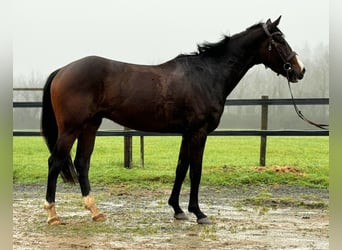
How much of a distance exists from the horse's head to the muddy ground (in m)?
1.58

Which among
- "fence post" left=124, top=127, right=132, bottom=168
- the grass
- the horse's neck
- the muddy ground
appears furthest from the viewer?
"fence post" left=124, top=127, right=132, bottom=168

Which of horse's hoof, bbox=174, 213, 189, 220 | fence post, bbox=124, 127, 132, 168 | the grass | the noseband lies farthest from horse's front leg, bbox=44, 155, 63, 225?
fence post, bbox=124, 127, 132, 168

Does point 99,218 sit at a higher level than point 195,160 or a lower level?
lower

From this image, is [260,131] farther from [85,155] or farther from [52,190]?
[52,190]

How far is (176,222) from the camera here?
448cm

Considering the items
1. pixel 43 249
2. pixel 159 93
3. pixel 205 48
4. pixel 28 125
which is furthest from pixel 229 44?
pixel 28 125

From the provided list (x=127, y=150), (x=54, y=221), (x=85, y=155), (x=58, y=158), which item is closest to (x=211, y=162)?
(x=127, y=150)

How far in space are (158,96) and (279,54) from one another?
1.44m

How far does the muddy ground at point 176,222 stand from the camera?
3.60 m

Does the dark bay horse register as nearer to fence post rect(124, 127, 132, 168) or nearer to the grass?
the grass

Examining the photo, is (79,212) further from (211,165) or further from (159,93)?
(211,165)

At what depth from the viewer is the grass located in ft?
23.2

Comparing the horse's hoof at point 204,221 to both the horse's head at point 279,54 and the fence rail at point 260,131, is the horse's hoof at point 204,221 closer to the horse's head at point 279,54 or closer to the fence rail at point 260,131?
the horse's head at point 279,54

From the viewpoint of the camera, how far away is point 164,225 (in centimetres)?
431
